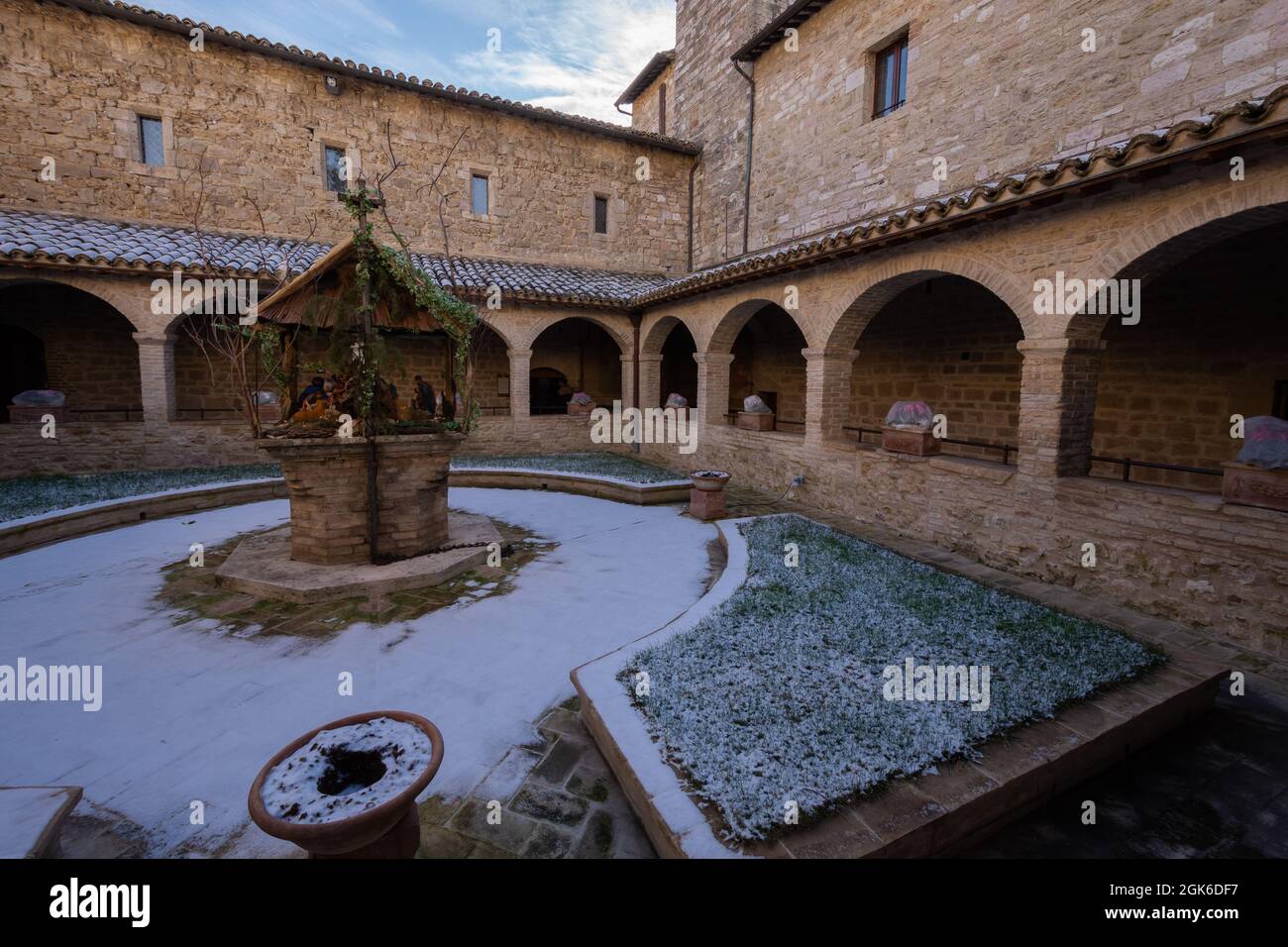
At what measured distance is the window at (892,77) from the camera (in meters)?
10.4

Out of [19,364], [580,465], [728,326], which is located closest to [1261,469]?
[728,326]

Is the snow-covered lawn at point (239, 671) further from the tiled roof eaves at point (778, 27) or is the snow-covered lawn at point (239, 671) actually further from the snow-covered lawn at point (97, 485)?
the tiled roof eaves at point (778, 27)

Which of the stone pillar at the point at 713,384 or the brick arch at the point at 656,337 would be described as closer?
the stone pillar at the point at 713,384

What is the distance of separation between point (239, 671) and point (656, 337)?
12111 mm

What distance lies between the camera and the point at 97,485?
9.69 meters

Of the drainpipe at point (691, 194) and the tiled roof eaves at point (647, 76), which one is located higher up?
the tiled roof eaves at point (647, 76)

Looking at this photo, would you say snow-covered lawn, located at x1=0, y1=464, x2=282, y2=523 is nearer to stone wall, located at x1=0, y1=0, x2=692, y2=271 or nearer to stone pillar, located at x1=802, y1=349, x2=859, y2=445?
stone wall, located at x1=0, y1=0, x2=692, y2=271

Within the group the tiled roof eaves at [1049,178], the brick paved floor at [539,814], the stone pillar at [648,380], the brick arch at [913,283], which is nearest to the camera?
the brick paved floor at [539,814]

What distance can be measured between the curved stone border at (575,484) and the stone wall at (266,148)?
728 centimetres

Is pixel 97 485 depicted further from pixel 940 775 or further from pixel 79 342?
pixel 940 775

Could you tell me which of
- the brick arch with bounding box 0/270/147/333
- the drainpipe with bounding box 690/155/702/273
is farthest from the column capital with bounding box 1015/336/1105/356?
the brick arch with bounding box 0/270/147/333

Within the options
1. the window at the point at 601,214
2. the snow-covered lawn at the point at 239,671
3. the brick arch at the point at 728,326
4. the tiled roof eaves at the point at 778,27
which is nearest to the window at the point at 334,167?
the window at the point at 601,214
